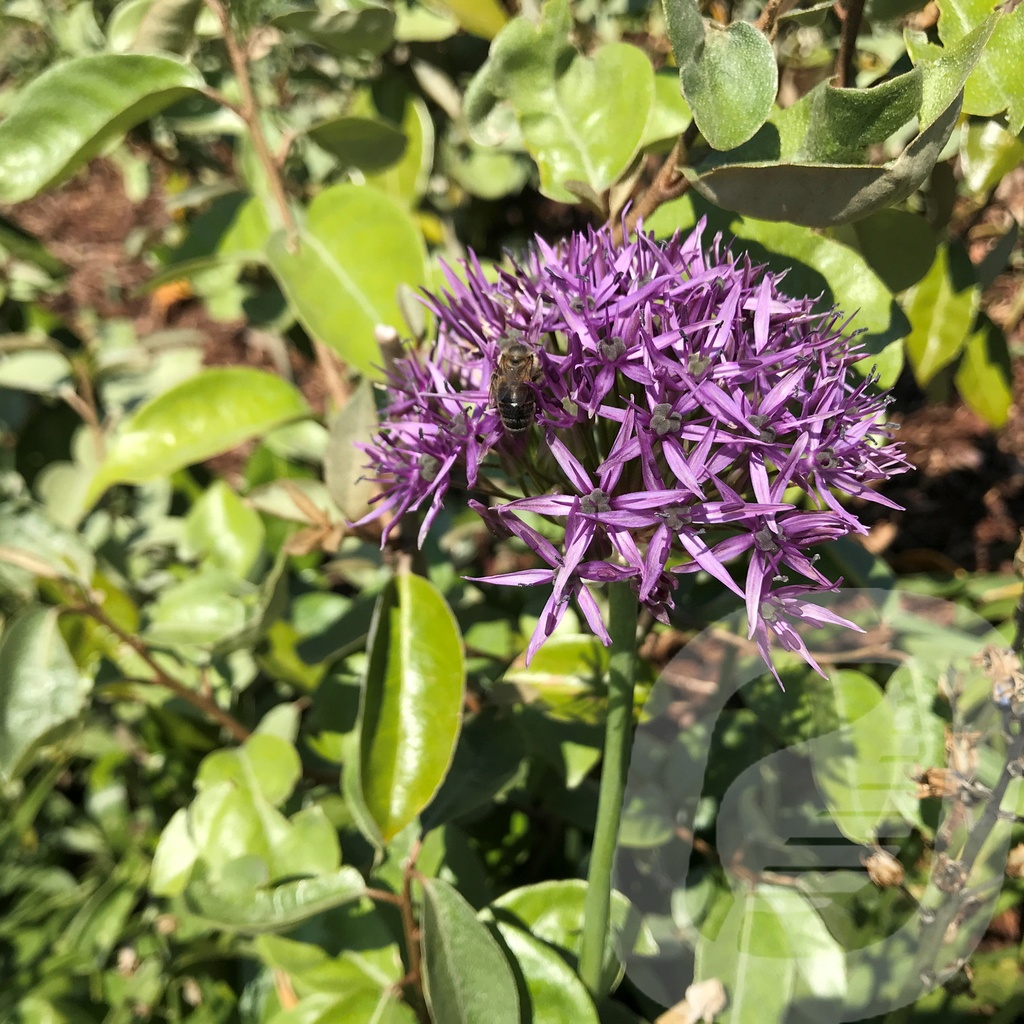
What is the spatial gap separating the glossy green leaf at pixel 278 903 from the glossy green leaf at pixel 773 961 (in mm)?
447

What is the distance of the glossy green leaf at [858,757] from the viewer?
107 cm

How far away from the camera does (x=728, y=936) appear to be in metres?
1.14

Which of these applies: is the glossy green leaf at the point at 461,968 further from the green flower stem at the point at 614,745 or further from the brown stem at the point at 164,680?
the brown stem at the point at 164,680

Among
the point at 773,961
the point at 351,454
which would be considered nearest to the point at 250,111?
the point at 351,454

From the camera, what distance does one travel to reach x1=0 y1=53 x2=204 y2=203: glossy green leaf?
3.30 feet

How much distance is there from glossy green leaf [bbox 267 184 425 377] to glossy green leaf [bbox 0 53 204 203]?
0.79ft

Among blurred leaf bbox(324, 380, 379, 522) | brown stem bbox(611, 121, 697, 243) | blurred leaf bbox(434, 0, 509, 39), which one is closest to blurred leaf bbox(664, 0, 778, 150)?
brown stem bbox(611, 121, 697, 243)

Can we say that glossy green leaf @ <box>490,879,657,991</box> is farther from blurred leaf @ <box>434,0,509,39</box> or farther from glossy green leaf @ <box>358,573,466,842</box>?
blurred leaf @ <box>434,0,509,39</box>

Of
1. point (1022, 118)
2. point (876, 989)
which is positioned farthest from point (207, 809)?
point (1022, 118)

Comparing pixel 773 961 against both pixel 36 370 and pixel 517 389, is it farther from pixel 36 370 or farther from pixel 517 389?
pixel 36 370

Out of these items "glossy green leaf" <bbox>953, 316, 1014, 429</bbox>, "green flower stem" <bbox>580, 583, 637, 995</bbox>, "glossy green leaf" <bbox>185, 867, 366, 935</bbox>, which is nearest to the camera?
"green flower stem" <bbox>580, 583, 637, 995</bbox>

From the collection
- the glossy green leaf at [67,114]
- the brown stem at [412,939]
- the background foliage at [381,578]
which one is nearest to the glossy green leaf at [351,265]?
the background foliage at [381,578]

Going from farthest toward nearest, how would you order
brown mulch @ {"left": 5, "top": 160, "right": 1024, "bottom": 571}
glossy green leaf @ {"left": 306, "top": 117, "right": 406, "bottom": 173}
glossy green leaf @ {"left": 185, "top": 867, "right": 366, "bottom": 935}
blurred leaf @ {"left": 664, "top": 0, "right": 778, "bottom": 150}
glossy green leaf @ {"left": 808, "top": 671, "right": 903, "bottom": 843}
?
brown mulch @ {"left": 5, "top": 160, "right": 1024, "bottom": 571}, glossy green leaf @ {"left": 306, "top": 117, "right": 406, "bottom": 173}, glossy green leaf @ {"left": 808, "top": 671, "right": 903, "bottom": 843}, glossy green leaf @ {"left": 185, "top": 867, "right": 366, "bottom": 935}, blurred leaf @ {"left": 664, "top": 0, "right": 778, "bottom": 150}

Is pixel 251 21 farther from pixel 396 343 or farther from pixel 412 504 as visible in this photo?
pixel 412 504
